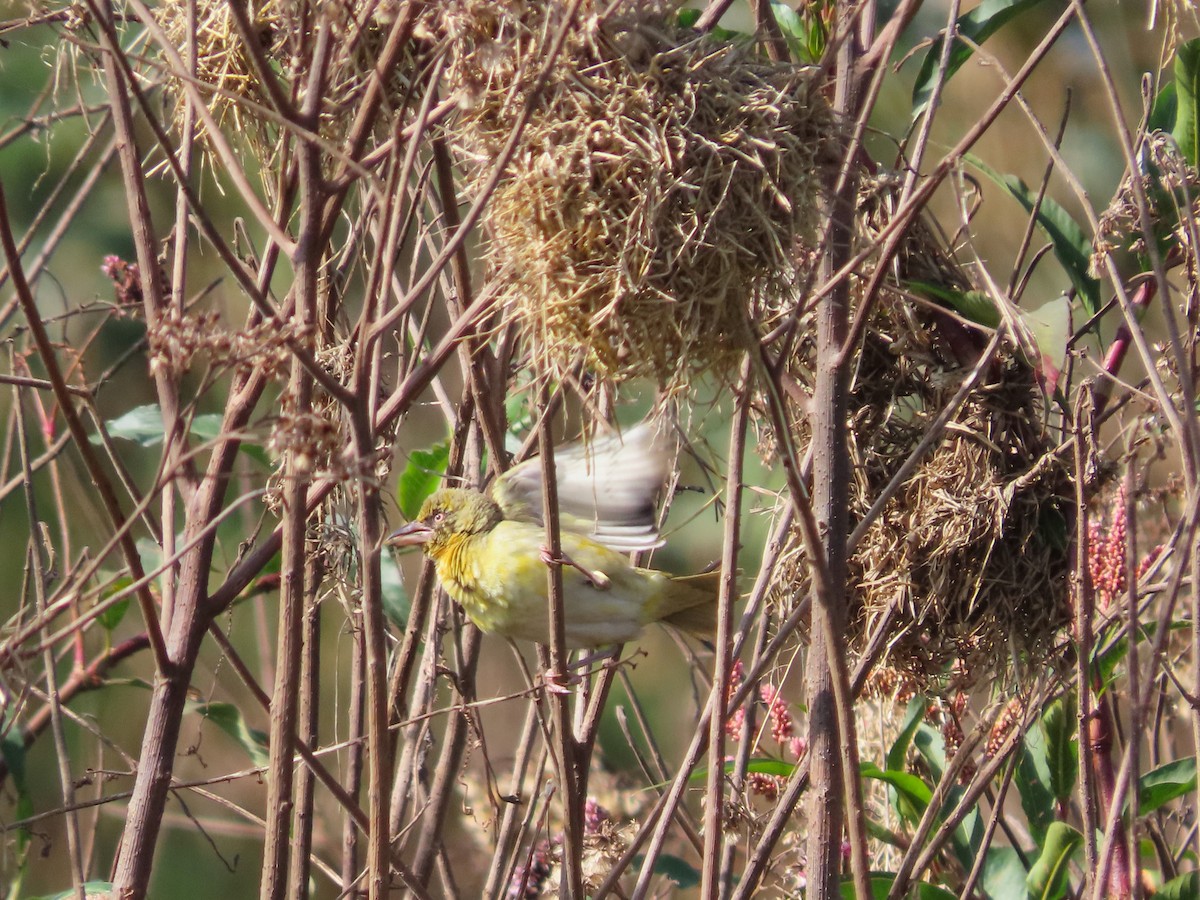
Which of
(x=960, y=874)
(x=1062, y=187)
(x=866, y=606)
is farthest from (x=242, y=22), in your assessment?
(x=1062, y=187)

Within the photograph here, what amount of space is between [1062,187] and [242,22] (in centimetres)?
565

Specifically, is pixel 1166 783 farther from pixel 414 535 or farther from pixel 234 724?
pixel 234 724

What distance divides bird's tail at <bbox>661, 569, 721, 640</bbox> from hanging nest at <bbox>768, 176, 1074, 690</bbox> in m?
0.70

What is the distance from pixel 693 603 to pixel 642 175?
186cm

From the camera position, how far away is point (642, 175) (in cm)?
166

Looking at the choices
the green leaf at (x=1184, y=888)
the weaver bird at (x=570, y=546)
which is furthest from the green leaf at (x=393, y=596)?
the green leaf at (x=1184, y=888)

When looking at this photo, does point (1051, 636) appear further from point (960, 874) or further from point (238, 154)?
point (238, 154)

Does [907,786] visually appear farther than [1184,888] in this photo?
Yes

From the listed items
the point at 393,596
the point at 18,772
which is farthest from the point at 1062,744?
the point at 18,772

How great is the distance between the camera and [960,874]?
3.00 meters

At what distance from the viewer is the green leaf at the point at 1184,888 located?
2.45m

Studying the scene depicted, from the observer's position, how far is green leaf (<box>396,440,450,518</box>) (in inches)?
116

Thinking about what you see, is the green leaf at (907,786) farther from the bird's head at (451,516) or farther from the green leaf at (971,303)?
the bird's head at (451,516)

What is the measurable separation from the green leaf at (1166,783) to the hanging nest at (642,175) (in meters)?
1.45
